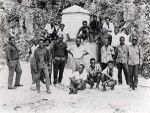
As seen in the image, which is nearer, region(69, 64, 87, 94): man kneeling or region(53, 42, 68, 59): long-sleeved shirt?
region(69, 64, 87, 94): man kneeling

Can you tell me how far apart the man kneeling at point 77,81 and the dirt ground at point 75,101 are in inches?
6.8

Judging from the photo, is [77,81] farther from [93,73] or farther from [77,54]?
[77,54]

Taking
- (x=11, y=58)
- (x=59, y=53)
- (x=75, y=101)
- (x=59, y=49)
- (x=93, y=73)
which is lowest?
(x=75, y=101)

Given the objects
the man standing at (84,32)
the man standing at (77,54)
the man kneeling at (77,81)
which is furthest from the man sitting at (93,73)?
the man standing at (84,32)

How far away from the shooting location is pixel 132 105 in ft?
31.2

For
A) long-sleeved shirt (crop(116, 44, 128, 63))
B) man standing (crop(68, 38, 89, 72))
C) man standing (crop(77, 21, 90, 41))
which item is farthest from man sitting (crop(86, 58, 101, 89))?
man standing (crop(77, 21, 90, 41))

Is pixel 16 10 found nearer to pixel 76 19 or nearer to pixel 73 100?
pixel 76 19

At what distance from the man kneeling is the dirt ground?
0.17 m

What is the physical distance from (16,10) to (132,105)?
11.2 m

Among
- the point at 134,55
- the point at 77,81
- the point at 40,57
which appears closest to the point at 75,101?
the point at 77,81

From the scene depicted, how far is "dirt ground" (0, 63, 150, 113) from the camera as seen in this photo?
29.8 ft

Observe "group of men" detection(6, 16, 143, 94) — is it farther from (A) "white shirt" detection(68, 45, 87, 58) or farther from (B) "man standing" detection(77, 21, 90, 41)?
(B) "man standing" detection(77, 21, 90, 41)

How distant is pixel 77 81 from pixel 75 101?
1298mm

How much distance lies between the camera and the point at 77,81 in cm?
1096
